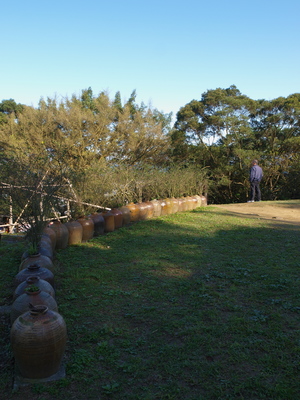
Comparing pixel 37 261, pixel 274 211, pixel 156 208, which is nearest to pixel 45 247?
pixel 37 261

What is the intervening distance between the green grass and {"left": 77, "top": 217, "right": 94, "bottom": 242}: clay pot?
1.92ft

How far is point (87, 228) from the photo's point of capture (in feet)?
21.6

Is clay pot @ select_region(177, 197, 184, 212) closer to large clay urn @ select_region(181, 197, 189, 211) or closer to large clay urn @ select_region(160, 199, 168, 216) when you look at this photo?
large clay urn @ select_region(181, 197, 189, 211)

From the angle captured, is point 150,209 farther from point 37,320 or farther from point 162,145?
point 162,145

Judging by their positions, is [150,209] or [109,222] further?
[150,209]

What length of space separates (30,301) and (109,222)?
4643 millimetres

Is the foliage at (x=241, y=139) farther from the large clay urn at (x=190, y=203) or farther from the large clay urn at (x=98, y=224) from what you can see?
the large clay urn at (x=98, y=224)

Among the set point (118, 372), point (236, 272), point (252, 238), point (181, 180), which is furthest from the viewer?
point (181, 180)

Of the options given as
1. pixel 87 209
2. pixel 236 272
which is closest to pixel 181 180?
pixel 87 209

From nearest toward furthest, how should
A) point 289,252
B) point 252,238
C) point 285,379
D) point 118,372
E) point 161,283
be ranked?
point 285,379 → point 118,372 → point 161,283 → point 289,252 → point 252,238

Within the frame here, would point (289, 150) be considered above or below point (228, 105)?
below

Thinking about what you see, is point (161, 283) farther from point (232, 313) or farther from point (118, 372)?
point (118, 372)

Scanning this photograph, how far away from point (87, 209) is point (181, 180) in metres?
4.39

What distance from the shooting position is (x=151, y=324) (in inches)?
124
